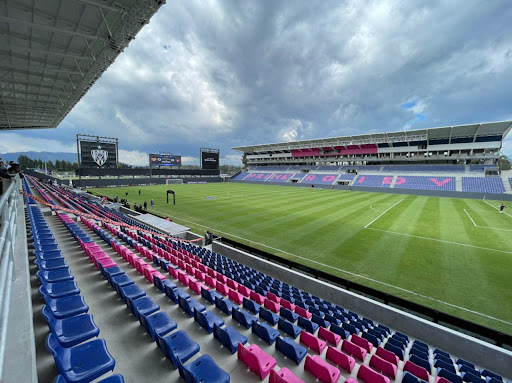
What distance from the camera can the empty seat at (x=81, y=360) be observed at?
8.32 feet

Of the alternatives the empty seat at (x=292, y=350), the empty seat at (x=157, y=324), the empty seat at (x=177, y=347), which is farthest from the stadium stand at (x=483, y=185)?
the empty seat at (x=157, y=324)

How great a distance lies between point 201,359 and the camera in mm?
3279

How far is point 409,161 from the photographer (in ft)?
164

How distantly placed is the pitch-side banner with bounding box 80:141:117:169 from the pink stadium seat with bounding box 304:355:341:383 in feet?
169

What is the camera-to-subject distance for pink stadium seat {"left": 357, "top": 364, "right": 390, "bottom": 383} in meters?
3.81

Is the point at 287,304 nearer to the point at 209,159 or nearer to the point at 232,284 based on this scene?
the point at 232,284

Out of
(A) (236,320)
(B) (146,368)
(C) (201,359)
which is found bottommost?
(A) (236,320)

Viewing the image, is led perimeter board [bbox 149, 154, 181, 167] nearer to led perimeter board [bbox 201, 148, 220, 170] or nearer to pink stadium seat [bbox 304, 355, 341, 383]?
led perimeter board [bbox 201, 148, 220, 170]

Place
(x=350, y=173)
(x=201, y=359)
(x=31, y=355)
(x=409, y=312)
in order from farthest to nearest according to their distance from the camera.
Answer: (x=350, y=173) → (x=409, y=312) → (x=201, y=359) → (x=31, y=355)

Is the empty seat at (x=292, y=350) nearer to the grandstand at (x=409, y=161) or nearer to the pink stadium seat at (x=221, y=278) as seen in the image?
the pink stadium seat at (x=221, y=278)

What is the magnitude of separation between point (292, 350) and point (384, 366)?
2.04 meters

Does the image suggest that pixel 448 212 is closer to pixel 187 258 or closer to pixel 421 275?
pixel 421 275

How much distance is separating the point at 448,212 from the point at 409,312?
877 inches

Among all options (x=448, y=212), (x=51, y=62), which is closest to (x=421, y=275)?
(x=448, y=212)
